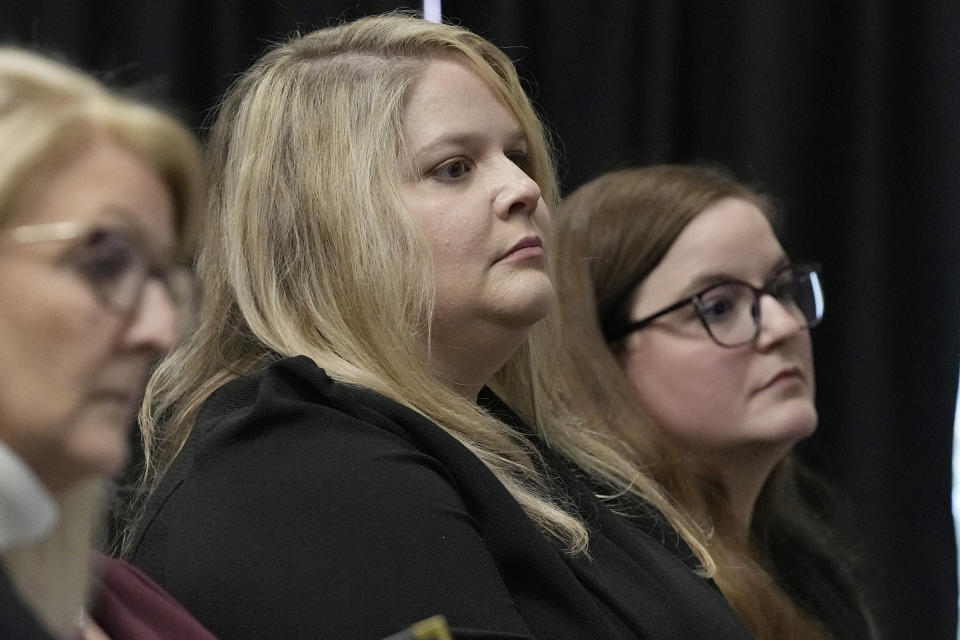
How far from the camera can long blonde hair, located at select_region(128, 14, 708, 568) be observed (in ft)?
4.06

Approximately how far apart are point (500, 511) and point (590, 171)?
3.93 feet

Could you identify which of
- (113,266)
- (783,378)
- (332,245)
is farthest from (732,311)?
(113,266)

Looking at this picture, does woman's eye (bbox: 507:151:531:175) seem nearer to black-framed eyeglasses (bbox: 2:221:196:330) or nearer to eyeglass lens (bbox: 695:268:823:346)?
eyeglass lens (bbox: 695:268:823:346)

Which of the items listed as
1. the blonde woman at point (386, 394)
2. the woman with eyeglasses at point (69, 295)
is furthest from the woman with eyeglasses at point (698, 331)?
the woman with eyeglasses at point (69, 295)

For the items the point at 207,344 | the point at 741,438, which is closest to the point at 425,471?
the point at 207,344

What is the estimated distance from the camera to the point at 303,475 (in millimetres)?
1005

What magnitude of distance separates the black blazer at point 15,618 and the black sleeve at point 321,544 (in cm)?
45

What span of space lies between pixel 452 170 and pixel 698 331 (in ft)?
1.94

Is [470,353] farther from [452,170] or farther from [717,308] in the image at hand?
[717,308]

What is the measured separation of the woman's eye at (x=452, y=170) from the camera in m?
1.32

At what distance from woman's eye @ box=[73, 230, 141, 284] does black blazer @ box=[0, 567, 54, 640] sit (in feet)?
0.40

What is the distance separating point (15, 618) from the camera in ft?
1.65

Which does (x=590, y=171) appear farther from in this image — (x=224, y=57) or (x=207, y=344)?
(x=207, y=344)

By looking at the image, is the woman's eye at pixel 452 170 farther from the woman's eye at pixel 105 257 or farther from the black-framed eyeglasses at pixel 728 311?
the woman's eye at pixel 105 257
